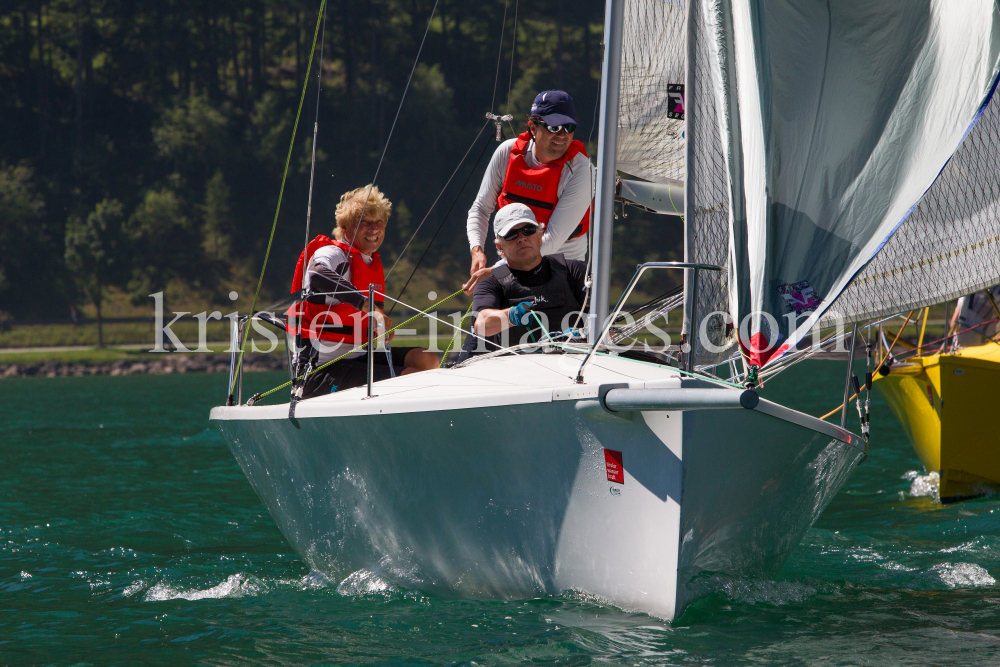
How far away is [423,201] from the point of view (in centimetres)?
6284

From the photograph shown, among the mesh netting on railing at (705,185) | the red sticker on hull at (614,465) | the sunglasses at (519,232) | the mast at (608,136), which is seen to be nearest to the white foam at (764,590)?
the red sticker on hull at (614,465)

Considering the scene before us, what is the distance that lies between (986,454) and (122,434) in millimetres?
12583

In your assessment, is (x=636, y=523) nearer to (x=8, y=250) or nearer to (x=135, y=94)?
(x=8, y=250)

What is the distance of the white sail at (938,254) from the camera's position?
13.5 ft

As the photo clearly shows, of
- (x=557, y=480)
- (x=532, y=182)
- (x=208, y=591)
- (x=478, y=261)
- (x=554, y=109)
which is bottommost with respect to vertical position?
(x=208, y=591)

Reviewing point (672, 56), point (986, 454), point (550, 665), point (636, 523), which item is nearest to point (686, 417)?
point (636, 523)

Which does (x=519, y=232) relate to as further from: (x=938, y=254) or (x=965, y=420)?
(x=965, y=420)

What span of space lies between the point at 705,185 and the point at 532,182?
1.62 m

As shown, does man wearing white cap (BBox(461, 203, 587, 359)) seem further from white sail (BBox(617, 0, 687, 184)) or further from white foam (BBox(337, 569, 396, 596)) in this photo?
white sail (BBox(617, 0, 687, 184))

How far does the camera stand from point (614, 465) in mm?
3969

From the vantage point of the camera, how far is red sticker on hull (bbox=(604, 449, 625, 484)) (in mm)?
3957

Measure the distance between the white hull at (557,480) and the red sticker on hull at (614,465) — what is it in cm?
3

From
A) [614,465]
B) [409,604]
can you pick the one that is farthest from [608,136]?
[409,604]

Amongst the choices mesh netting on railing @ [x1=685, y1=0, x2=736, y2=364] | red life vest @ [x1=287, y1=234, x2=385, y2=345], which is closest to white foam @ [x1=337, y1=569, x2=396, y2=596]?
red life vest @ [x1=287, y1=234, x2=385, y2=345]
